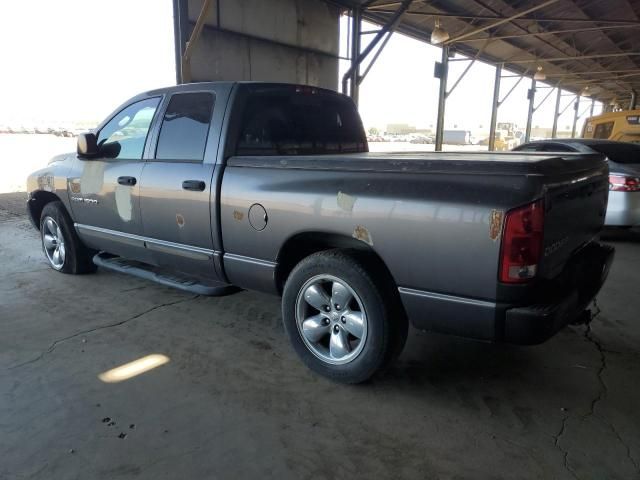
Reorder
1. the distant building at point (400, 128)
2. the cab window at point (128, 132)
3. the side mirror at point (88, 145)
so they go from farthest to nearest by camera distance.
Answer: the distant building at point (400, 128), the side mirror at point (88, 145), the cab window at point (128, 132)

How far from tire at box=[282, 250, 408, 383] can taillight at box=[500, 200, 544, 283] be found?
68 cm

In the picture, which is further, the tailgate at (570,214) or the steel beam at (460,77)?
the steel beam at (460,77)

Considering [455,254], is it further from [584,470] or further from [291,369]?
[291,369]

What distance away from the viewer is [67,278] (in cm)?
479

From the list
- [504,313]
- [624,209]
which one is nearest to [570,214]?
[504,313]

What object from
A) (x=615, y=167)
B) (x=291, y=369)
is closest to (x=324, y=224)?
(x=291, y=369)

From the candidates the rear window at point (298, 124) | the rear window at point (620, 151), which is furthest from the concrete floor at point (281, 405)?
the rear window at point (620, 151)

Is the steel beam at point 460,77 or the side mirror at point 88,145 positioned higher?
the steel beam at point 460,77

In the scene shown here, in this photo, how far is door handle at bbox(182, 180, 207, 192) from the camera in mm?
3232

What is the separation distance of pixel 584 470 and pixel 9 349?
11.8ft

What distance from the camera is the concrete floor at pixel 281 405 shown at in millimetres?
2158

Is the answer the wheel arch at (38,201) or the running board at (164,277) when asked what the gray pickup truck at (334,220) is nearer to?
the running board at (164,277)

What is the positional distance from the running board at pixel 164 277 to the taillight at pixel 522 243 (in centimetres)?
198

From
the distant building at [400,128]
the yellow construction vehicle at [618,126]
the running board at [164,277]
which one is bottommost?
the running board at [164,277]
